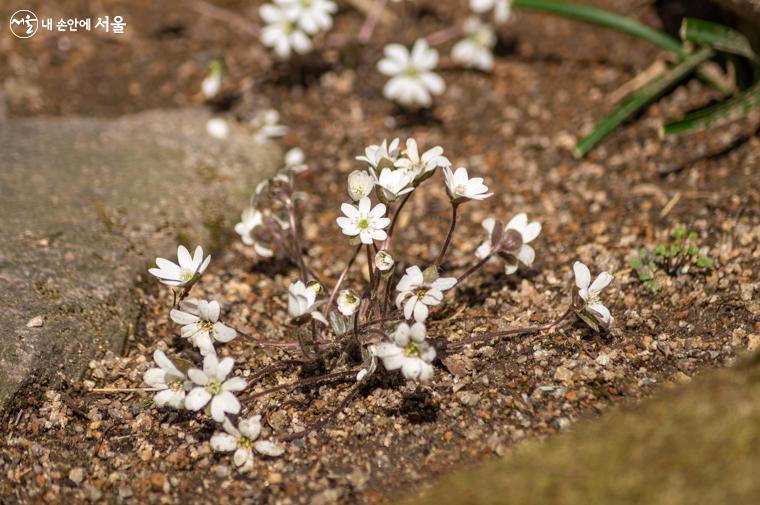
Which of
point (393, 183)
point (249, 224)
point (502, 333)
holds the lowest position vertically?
point (249, 224)

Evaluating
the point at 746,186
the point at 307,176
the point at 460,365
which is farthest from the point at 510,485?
the point at 307,176

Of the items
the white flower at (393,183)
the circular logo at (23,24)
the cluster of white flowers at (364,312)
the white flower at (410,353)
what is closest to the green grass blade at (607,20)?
the cluster of white flowers at (364,312)

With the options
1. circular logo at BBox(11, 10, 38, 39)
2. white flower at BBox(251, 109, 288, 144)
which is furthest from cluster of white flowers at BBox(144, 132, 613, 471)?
circular logo at BBox(11, 10, 38, 39)

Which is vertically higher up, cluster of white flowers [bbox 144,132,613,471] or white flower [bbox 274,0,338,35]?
white flower [bbox 274,0,338,35]

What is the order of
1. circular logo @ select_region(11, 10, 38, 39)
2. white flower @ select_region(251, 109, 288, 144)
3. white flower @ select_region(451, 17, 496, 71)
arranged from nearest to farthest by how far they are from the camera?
white flower @ select_region(251, 109, 288, 144)
white flower @ select_region(451, 17, 496, 71)
circular logo @ select_region(11, 10, 38, 39)

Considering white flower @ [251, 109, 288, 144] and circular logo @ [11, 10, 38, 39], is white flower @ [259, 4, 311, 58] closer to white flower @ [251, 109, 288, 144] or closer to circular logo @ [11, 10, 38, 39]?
white flower @ [251, 109, 288, 144]

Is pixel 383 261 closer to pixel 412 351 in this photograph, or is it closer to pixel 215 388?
pixel 412 351

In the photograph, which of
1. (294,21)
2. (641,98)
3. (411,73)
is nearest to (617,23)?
(641,98)
